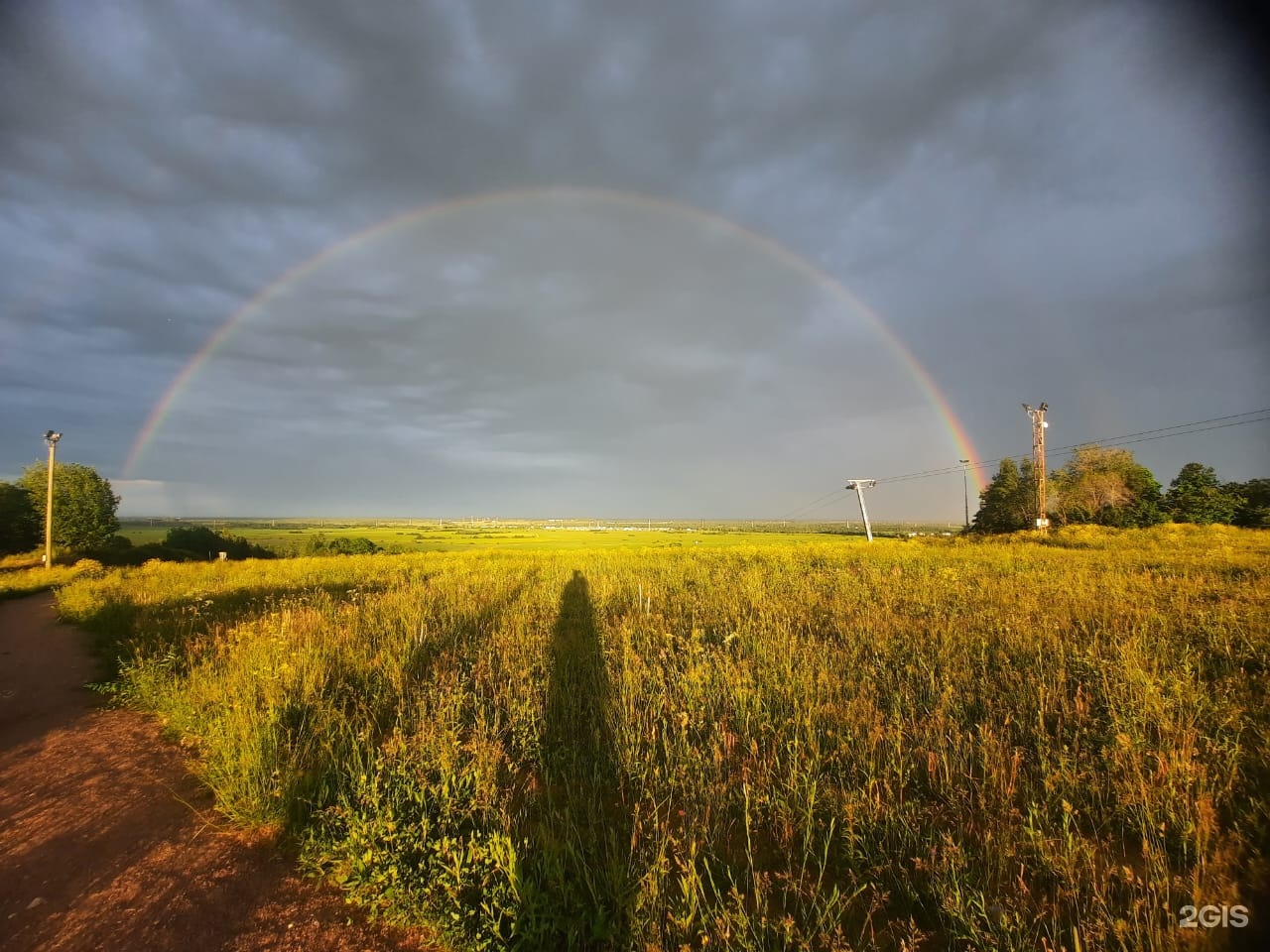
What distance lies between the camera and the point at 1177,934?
7.23 ft

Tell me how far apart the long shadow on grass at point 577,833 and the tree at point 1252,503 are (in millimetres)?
48855

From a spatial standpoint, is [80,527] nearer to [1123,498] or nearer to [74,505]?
[74,505]

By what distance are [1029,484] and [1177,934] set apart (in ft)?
197

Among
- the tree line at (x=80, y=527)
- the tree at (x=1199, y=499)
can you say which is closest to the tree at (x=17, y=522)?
the tree line at (x=80, y=527)

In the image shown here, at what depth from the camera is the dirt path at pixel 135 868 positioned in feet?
8.76

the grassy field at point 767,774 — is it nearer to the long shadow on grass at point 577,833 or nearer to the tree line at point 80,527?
the long shadow on grass at point 577,833

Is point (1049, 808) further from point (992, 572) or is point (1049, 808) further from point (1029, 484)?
point (1029, 484)

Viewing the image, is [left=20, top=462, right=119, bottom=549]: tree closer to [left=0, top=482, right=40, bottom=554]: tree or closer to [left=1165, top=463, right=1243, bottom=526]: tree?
[left=0, top=482, right=40, bottom=554]: tree

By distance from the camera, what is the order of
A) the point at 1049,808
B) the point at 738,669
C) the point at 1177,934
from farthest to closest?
the point at 738,669, the point at 1049,808, the point at 1177,934

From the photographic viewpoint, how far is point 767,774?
3.58m

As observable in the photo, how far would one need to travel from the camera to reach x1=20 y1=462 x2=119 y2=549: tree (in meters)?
46.6

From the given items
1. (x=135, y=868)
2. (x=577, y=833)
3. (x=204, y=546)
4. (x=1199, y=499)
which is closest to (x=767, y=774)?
(x=577, y=833)

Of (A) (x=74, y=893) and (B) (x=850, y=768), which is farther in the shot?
(B) (x=850, y=768)

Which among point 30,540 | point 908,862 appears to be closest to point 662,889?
point 908,862
